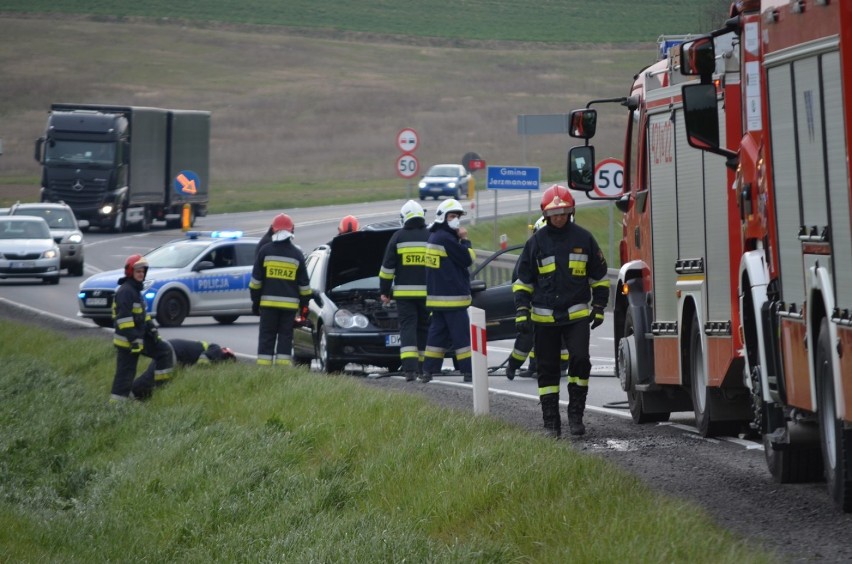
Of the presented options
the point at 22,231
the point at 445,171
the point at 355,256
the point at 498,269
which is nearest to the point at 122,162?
the point at 22,231

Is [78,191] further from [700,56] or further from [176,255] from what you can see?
[700,56]

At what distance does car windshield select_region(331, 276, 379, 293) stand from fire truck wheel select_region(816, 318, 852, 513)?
35.5 ft

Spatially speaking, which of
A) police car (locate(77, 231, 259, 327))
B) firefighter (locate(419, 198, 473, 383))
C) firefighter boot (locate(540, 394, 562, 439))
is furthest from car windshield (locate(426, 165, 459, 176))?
firefighter boot (locate(540, 394, 562, 439))

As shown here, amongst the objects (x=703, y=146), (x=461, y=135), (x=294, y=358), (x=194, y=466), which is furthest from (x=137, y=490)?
(x=461, y=135)

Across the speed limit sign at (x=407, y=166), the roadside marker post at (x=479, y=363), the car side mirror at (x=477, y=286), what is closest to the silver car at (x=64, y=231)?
the speed limit sign at (x=407, y=166)

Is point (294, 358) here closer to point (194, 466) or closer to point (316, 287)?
point (316, 287)

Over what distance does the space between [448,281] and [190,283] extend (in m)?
11.4

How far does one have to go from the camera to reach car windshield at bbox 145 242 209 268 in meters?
27.0

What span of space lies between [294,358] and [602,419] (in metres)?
7.32

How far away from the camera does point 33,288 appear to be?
35750 millimetres

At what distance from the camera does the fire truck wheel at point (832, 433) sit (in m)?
7.44

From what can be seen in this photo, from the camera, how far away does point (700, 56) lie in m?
9.53

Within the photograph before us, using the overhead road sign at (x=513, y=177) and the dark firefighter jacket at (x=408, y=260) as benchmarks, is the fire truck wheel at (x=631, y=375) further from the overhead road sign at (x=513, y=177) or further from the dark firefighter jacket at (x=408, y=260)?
the overhead road sign at (x=513, y=177)

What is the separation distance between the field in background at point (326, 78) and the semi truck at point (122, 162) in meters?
20.2
